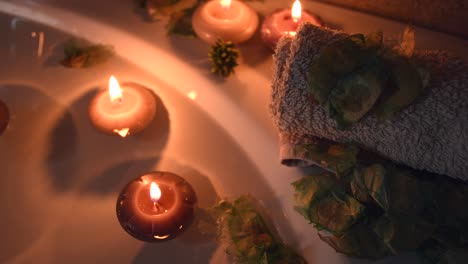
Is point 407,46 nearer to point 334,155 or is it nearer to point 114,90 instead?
point 334,155

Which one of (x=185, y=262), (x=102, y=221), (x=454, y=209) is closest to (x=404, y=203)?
(x=454, y=209)

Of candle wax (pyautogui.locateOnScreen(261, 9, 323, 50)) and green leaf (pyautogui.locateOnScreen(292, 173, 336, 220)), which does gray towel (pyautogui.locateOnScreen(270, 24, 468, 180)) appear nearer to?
green leaf (pyautogui.locateOnScreen(292, 173, 336, 220))

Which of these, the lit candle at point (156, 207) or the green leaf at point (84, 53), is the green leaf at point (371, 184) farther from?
the green leaf at point (84, 53)

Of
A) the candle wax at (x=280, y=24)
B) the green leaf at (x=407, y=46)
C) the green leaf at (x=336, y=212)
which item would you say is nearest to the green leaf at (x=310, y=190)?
the green leaf at (x=336, y=212)

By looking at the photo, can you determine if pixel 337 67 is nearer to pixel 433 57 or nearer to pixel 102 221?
pixel 433 57

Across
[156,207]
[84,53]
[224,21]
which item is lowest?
[156,207]

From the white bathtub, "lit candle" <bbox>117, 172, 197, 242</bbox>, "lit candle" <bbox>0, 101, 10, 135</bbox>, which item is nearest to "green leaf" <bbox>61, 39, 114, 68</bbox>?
the white bathtub

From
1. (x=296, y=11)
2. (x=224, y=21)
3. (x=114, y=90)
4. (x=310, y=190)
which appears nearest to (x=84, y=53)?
(x=114, y=90)

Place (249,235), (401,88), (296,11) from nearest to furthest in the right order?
1. (401,88)
2. (249,235)
3. (296,11)
